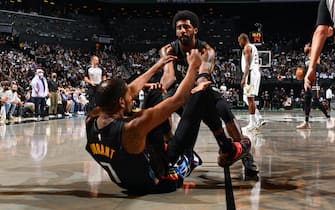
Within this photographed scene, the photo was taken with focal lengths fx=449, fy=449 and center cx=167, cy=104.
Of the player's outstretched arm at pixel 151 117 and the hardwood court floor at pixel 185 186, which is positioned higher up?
the player's outstretched arm at pixel 151 117

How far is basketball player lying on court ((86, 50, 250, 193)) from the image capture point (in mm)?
2400

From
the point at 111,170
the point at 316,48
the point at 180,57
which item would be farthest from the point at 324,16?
the point at 111,170

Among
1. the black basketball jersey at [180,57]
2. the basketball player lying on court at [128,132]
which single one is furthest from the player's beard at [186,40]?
the basketball player lying on court at [128,132]

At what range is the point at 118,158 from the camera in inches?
102

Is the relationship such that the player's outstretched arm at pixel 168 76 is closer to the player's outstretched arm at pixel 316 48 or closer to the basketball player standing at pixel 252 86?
the player's outstretched arm at pixel 316 48

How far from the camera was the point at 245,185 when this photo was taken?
3.15m

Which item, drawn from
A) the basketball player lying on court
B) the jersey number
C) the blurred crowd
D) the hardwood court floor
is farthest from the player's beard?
the blurred crowd

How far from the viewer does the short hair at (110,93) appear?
2463 mm

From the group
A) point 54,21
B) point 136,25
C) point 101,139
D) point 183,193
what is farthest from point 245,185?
point 136,25

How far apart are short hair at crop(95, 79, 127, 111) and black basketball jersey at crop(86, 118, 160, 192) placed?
0.34ft

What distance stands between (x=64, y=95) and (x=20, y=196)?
568 inches

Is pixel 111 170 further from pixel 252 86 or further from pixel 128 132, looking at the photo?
pixel 252 86

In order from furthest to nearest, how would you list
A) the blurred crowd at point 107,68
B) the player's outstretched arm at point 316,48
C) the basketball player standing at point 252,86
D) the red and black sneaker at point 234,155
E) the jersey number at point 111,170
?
the blurred crowd at point 107,68 → the basketball player standing at point 252,86 → the red and black sneaker at point 234,155 → the jersey number at point 111,170 → the player's outstretched arm at point 316,48

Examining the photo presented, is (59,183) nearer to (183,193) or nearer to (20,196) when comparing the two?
(20,196)
